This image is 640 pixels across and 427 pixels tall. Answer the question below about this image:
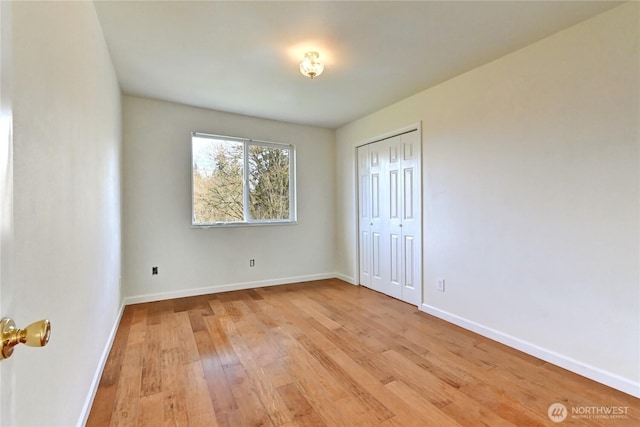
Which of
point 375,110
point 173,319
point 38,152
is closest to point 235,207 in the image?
point 173,319

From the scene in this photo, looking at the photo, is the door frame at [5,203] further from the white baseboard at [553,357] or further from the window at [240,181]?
the window at [240,181]

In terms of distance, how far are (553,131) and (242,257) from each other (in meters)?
3.66

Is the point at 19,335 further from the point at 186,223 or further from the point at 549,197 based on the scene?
the point at 186,223

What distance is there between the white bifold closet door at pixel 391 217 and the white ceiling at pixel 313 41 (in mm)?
784

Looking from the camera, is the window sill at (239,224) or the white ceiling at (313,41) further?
the window sill at (239,224)

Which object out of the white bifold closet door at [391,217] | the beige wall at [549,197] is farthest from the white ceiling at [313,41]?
the white bifold closet door at [391,217]

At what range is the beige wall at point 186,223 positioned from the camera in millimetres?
3441

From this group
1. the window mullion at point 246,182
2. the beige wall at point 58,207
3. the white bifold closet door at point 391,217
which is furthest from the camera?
the window mullion at point 246,182

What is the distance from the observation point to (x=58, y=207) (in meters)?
1.23

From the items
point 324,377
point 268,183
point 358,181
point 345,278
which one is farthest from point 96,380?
point 358,181

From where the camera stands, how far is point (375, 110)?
3885 millimetres

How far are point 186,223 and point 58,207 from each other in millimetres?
2568

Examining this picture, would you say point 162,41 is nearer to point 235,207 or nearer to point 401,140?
point 235,207

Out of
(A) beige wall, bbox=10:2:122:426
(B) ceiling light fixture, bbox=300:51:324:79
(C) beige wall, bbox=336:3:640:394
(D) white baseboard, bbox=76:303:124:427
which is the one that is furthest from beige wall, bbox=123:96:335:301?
(C) beige wall, bbox=336:3:640:394
